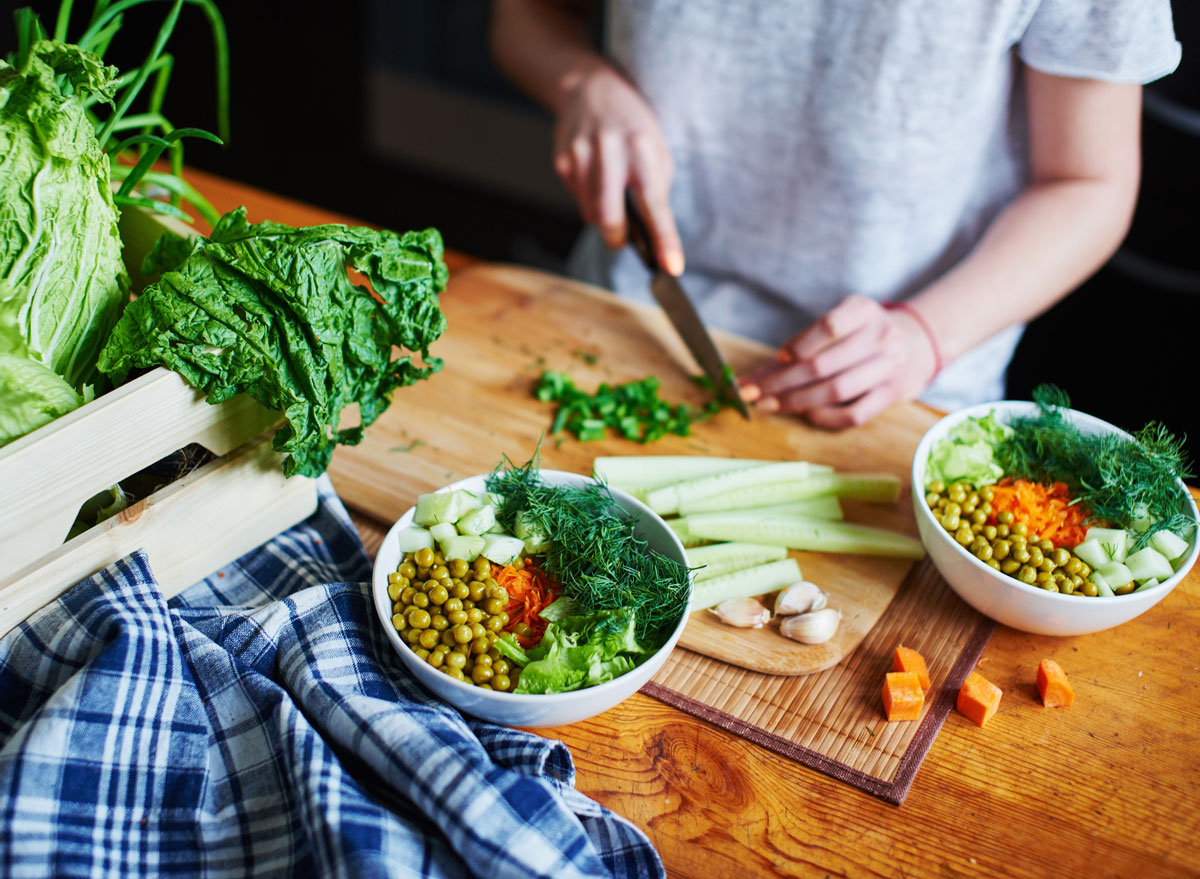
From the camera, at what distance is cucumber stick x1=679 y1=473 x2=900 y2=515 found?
5.53 feet

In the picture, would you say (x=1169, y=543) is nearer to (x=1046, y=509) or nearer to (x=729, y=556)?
(x=1046, y=509)

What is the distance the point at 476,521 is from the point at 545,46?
1687 mm

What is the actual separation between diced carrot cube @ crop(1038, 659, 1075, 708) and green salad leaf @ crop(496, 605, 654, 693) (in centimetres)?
62

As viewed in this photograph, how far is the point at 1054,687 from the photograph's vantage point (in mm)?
1396

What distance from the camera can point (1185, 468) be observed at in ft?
5.08

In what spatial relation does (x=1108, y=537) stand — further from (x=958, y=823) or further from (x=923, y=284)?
(x=923, y=284)

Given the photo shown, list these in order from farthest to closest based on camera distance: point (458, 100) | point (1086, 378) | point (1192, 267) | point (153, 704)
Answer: point (458, 100) < point (1086, 378) < point (1192, 267) < point (153, 704)

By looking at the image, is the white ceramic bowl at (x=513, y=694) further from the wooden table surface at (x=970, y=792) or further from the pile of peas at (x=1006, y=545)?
the pile of peas at (x=1006, y=545)

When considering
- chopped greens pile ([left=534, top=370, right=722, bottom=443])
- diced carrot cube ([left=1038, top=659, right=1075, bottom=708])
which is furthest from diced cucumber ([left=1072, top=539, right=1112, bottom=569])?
chopped greens pile ([left=534, top=370, right=722, bottom=443])

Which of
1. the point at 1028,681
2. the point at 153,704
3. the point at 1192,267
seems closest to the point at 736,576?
the point at 1028,681

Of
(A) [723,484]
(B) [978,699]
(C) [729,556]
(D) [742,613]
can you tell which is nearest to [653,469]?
(A) [723,484]

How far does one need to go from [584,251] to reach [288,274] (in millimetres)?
1556

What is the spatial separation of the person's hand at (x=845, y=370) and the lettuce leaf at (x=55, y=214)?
121 centimetres

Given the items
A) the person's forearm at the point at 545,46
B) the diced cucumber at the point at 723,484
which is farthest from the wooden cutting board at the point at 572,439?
the person's forearm at the point at 545,46
